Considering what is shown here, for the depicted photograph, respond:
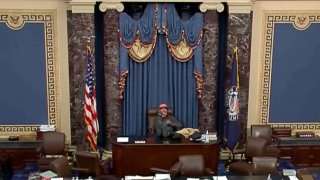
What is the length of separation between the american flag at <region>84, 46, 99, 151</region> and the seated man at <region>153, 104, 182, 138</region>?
57.5 inches

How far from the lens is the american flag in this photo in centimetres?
1284

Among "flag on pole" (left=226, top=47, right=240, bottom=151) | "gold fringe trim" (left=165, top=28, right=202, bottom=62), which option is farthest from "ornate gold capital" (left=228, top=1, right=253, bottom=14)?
"gold fringe trim" (left=165, top=28, right=202, bottom=62)

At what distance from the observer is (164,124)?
12.7 meters

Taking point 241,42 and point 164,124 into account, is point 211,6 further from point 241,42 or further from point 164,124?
point 164,124

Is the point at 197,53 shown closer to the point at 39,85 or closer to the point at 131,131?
the point at 131,131

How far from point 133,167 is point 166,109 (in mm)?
1660

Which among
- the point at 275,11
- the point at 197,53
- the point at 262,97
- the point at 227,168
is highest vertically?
the point at 275,11

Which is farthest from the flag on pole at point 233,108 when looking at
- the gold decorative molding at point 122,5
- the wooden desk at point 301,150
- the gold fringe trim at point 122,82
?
the gold fringe trim at point 122,82

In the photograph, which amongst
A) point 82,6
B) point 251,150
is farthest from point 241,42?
point 82,6

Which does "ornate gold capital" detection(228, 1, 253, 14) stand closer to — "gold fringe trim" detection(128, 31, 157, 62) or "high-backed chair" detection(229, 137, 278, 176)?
"gold fringe trim" detection(128, 31, 157, 62)

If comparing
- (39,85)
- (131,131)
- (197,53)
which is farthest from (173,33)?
(39,85)

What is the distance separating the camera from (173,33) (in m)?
13.2

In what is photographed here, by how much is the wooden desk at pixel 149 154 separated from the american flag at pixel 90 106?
92 cm

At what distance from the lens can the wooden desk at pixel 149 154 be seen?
12.2 meters
